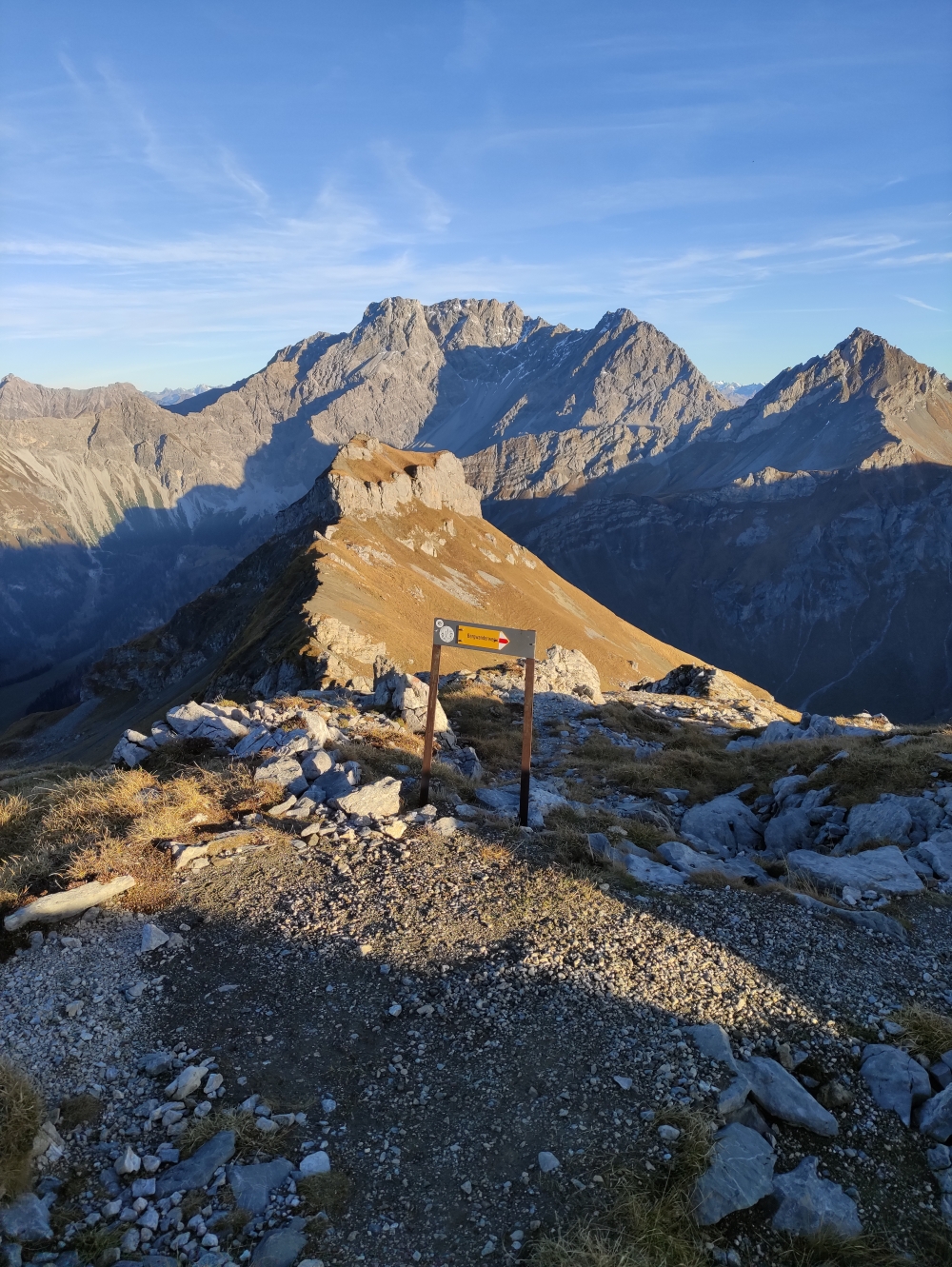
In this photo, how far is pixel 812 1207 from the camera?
5.77m

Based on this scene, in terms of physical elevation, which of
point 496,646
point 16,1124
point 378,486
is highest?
point 378,486

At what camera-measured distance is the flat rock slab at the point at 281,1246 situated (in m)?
5.41

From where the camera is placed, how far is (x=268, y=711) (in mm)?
20000

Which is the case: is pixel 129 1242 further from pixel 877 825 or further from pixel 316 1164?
pixel 877 825

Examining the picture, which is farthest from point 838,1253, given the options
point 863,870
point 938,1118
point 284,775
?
point 284,775

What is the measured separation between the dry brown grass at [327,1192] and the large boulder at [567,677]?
29292 mm

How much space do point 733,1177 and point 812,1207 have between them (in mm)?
636

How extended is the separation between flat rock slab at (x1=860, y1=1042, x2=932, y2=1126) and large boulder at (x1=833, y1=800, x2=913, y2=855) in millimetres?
6447

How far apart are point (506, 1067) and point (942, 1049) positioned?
15.7 ft

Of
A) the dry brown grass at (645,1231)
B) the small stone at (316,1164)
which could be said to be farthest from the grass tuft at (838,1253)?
the small stone at (316,1164)

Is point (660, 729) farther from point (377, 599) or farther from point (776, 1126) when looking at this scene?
point (377, 599)

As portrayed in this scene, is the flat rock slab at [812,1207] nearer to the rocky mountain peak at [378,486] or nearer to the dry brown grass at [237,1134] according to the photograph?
the dry brown grass at [237,1134]

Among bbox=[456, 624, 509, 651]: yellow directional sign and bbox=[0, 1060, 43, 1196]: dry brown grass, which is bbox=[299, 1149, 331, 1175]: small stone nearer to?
bbox=[0, 1060, 43, 1196]: dry brown grass

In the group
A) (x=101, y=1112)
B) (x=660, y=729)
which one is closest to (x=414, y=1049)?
(x=101, y=1112)
